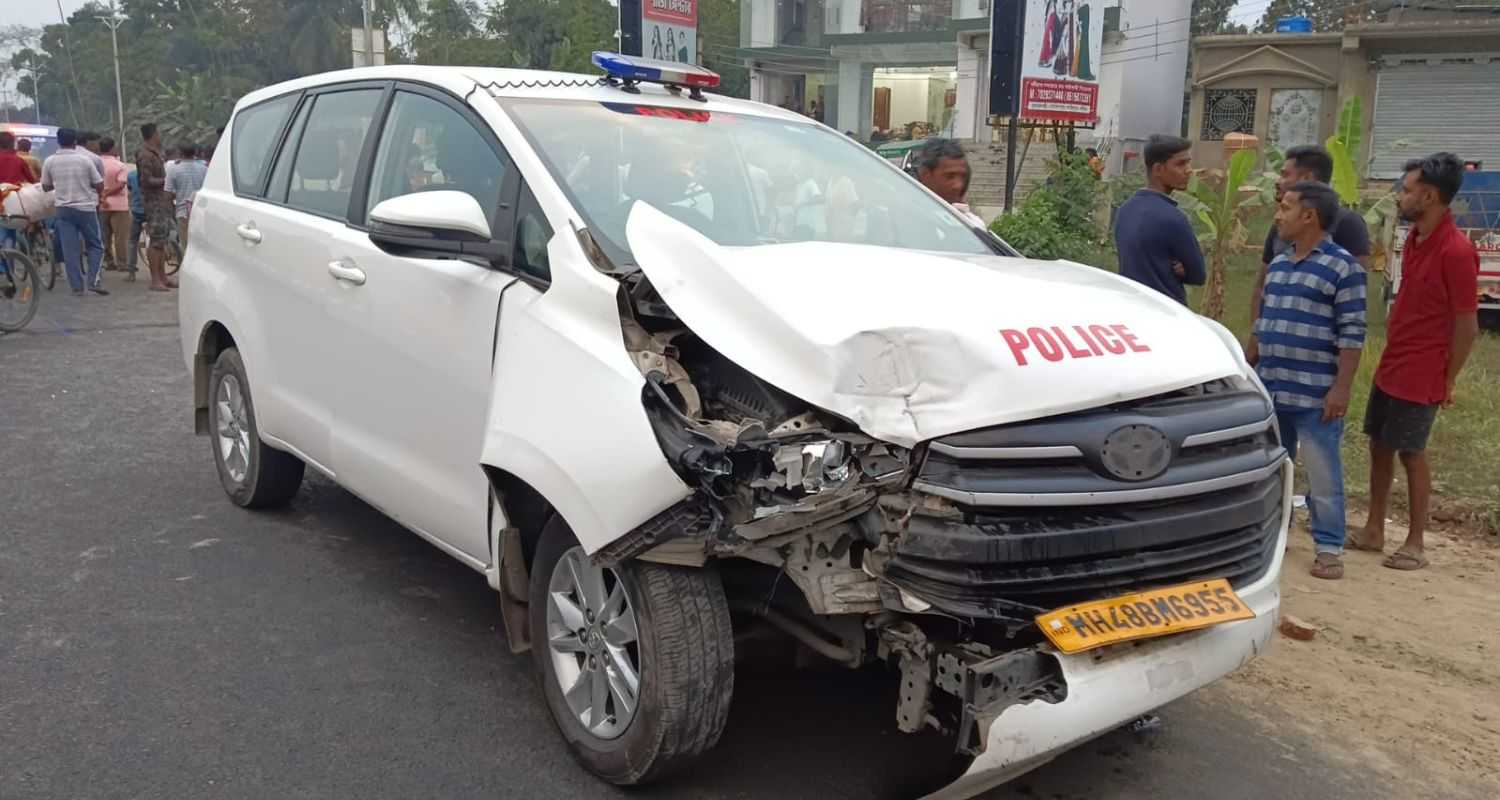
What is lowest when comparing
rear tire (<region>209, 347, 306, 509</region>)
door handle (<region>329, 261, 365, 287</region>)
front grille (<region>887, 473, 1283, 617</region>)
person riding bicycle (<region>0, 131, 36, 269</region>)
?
rear tire (<region>209, 347, 306, 509</region>)

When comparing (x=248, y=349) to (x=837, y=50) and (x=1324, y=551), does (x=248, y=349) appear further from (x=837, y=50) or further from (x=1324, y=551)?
(x=837, y=50)

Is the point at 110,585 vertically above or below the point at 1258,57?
below

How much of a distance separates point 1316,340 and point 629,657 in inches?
139

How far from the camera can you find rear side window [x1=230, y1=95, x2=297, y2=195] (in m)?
5.23

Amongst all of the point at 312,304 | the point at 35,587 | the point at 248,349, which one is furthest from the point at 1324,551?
the point at 35,587

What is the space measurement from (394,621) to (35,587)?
1.47 metres

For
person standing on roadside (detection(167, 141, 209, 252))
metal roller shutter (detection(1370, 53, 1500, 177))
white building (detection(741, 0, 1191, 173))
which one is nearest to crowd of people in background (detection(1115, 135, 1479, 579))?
person standing on roadside (detection(167, 141, 209, 252))

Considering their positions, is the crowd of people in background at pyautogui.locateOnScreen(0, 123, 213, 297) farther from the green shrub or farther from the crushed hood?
the crushed hood

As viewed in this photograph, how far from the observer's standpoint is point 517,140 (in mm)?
3641

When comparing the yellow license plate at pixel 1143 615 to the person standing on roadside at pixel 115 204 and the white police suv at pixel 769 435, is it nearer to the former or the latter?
the white police suv at pixel 769 435

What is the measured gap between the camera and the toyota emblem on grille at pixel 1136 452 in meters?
2.71

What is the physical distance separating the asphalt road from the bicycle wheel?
5.86 metres

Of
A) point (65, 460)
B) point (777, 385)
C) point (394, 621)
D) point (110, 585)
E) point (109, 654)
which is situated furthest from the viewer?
point (65, 460)

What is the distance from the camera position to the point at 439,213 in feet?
11.2
